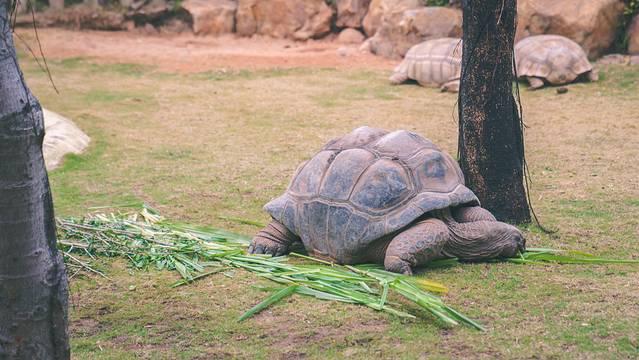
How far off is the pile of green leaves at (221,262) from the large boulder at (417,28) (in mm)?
7362

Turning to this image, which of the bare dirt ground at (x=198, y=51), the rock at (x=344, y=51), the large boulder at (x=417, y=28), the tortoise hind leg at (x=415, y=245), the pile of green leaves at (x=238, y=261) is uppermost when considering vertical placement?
the large boulder at (x=417, y=28)

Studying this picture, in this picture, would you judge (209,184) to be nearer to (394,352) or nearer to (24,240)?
(394,352)

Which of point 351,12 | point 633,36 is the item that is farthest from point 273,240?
point 351,12

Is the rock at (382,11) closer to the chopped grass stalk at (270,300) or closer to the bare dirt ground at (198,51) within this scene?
the bare dirt ground at (198,51)

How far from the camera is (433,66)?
10.4 metres

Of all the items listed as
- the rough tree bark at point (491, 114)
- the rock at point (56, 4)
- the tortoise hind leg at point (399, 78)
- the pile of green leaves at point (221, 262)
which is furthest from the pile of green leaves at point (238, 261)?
the rock at point (56, 4)

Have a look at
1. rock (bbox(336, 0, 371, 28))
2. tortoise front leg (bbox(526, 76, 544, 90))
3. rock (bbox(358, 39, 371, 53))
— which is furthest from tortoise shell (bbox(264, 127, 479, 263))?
rock (bbox(336, 0, 371, 28))

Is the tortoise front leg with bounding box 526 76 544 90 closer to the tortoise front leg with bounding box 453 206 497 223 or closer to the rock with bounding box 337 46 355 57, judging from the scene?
the rock with bounding box 337 46 355 57

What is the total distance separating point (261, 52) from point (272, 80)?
102 inches

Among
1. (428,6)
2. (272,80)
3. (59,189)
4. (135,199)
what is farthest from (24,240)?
(428,6)

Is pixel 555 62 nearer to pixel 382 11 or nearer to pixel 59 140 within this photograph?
pixel 382 11

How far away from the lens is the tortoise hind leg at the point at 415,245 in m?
3.98

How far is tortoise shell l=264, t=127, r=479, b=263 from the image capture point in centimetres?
408

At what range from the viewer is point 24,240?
101 inches
